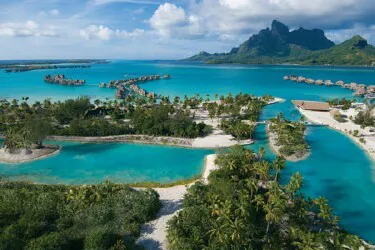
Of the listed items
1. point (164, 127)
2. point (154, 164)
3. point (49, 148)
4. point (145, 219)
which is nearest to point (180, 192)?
point (145, 219)

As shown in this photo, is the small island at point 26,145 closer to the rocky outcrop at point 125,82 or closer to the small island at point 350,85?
the rocky outcrop at point 125,82

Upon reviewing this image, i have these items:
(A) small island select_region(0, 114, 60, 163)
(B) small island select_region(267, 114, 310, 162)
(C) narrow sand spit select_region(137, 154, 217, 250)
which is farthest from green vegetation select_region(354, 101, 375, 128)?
(A) small island select_region(0, 114, 60, 163)

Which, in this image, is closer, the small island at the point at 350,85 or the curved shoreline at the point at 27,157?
the curved shoreline at the point at 27,157

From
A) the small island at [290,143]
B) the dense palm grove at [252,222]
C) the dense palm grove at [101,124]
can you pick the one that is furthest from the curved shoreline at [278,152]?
the dense palm grove at [252,222]

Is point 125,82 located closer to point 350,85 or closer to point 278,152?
point 350,85

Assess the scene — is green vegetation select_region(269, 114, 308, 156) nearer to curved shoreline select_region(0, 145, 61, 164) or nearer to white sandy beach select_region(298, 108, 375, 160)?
white sandy beach select_region(298, 108, 375, 160)
